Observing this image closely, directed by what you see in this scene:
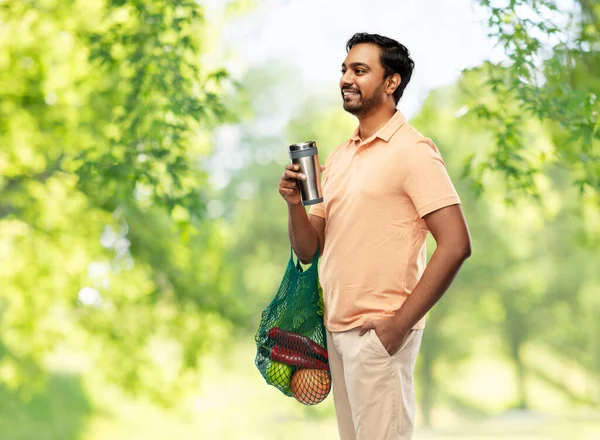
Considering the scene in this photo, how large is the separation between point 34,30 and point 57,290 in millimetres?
2539

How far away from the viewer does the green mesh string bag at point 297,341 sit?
77.0 inches

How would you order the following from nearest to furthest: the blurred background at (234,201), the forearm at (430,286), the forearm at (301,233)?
the forearm at (430,286) → the forearm at (301,233) → the blurred background at (234,201)

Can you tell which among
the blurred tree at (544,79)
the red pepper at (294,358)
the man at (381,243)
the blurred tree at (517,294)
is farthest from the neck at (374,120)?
the blurred tree at (517,294)

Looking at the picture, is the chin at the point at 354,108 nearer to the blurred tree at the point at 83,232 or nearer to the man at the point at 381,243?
the man at the point at 381,243

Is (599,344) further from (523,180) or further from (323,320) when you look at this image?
(323,320)

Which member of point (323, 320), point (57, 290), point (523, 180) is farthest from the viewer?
point (57, 290)

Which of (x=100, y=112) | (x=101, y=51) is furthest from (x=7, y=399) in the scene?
(x=101, y=51)

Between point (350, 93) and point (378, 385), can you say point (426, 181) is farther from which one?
point (378, 385)

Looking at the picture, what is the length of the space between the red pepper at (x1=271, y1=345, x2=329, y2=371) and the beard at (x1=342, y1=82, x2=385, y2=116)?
61 cm

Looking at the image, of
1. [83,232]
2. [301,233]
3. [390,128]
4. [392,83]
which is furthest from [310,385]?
[83,232]

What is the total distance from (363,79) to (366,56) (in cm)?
6

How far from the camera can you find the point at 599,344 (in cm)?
1742

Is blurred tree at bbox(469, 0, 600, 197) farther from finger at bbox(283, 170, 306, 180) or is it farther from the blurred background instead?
finger at bbox(283, 170, 306, 180)

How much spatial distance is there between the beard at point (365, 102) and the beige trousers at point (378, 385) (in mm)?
527
